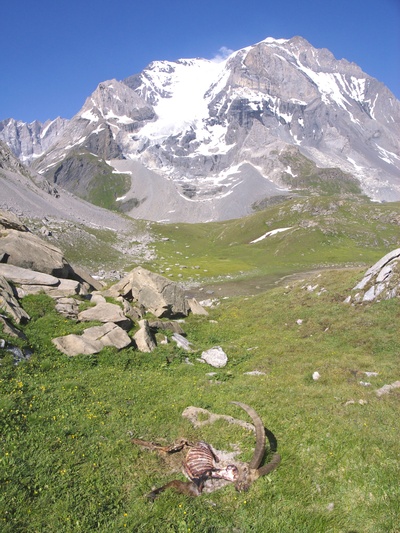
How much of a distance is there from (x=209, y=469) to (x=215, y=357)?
12636 mm

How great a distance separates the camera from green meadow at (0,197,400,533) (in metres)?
9.46

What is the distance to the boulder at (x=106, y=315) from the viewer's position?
80.7 ft

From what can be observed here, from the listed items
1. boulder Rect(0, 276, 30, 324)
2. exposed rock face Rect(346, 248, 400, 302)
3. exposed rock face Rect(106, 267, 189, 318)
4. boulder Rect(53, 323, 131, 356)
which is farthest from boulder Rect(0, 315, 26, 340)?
exposed rock face Rect(346, 248, 400, 302)

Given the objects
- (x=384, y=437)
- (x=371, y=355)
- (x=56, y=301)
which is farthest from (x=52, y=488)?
(x=371, y=355)

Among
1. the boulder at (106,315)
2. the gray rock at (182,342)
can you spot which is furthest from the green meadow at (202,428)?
the boulder at (106,315)

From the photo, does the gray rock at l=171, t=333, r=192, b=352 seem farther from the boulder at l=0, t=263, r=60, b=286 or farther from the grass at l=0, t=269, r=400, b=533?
the boulder at l=0, t=263, r=60, b=286

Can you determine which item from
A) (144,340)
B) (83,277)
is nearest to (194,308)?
(83,277)

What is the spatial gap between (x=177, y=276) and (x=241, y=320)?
2300 inches

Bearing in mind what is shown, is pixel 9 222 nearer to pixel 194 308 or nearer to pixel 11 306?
pixel 11 306

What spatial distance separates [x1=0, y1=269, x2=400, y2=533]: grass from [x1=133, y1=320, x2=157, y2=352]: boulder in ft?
2.83

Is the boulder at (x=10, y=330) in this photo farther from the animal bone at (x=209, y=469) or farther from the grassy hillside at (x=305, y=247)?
the grassy hillside at (x=305, y=247)

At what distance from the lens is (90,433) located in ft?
41.0

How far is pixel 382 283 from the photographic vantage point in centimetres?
3206

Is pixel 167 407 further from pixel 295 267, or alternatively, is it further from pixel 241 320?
pixel 295 267
